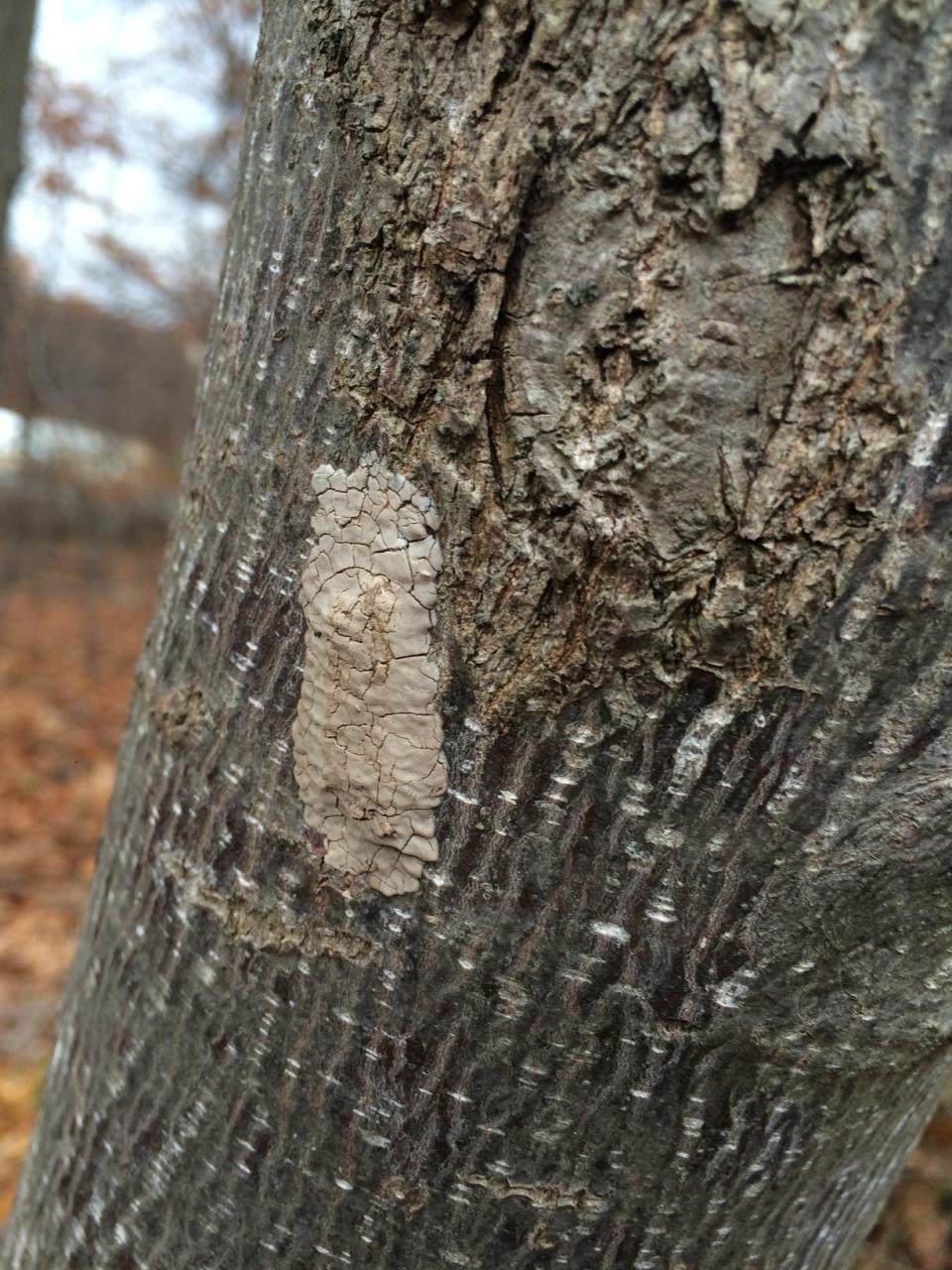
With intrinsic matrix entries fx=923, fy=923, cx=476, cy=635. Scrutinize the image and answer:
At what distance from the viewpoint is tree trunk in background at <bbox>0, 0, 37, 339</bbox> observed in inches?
184

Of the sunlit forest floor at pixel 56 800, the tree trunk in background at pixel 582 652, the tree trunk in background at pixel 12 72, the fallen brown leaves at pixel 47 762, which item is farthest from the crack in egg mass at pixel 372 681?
the tree trunk in background at pixel 12 72

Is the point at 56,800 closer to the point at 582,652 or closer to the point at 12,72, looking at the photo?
the point at 12,72

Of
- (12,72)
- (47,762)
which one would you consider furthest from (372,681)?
(12,72)

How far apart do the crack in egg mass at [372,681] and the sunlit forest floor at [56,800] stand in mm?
2053

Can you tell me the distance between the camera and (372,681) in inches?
29.5

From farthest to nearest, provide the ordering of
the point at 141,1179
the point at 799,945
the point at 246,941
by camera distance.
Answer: the point at 141,1179, the point at 246,941, the point at 799,945

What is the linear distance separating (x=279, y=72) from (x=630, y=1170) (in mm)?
975

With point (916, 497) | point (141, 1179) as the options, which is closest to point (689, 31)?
point (916, 497)

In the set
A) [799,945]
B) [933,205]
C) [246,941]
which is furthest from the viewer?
[246,941]

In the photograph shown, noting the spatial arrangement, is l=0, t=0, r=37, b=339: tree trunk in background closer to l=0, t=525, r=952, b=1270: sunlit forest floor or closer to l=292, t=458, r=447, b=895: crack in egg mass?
l=0, t=525, r=952, b=1270: sunlit forest floor

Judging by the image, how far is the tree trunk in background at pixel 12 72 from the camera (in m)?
4.66

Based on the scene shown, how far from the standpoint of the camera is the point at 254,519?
80 centimetres

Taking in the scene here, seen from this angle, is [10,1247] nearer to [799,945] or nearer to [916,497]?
[799,945]

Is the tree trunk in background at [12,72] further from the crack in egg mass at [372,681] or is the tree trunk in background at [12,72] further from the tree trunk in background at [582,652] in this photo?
the crack in egg mass at [372,681]
